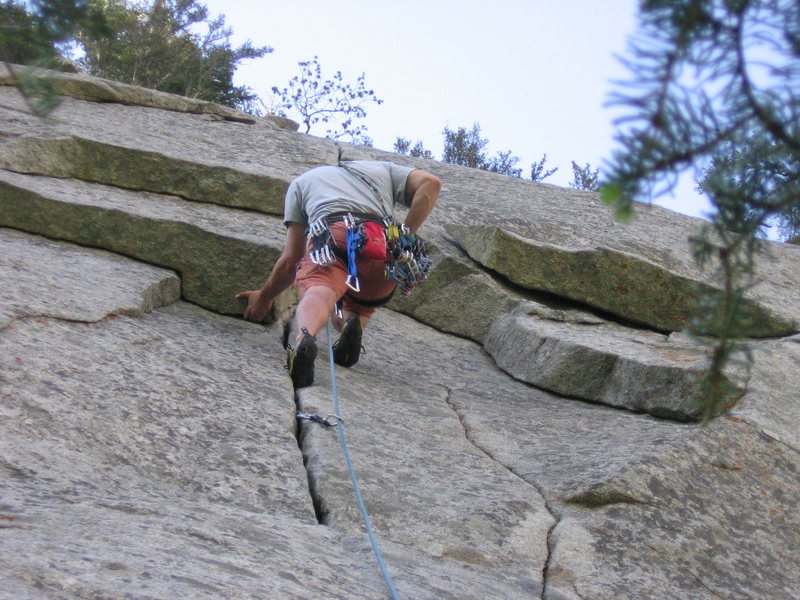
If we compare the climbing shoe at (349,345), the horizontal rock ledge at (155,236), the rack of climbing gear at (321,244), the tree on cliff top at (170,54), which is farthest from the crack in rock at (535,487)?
the tree on cliff top at (170,54)

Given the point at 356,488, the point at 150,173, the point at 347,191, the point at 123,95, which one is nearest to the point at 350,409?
the point at 356,488

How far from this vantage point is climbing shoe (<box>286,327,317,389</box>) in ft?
13.4

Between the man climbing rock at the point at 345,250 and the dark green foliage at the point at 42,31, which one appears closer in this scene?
the dark green foliage at the point at 42,31

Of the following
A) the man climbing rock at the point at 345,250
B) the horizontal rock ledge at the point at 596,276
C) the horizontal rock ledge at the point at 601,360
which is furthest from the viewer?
the horizontal rock ledge at the point at 596,276

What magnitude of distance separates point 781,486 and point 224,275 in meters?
3.13

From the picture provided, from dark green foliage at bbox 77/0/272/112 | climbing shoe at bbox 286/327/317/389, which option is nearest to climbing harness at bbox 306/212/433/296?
climbing shoe at bbox 286/327/317/389

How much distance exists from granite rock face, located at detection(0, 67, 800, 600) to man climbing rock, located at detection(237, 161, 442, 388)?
226 millimetres

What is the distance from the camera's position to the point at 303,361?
13.5 feet

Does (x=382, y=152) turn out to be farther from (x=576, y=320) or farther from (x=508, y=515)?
(x=508, y=515)

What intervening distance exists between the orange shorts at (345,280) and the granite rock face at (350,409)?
0.38 m

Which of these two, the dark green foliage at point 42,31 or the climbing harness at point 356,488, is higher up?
the dark green foliage at point 42,31

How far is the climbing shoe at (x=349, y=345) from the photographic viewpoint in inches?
187

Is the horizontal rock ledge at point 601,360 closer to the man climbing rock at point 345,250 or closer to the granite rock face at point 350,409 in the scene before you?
the granite rock face at point 350,409

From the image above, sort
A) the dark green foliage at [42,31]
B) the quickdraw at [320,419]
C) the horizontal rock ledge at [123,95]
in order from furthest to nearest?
1. the horizontal rock ledge at [123,95]
2. the quickdraw at [320,419]
3. the dark green foliage at [42,31]
